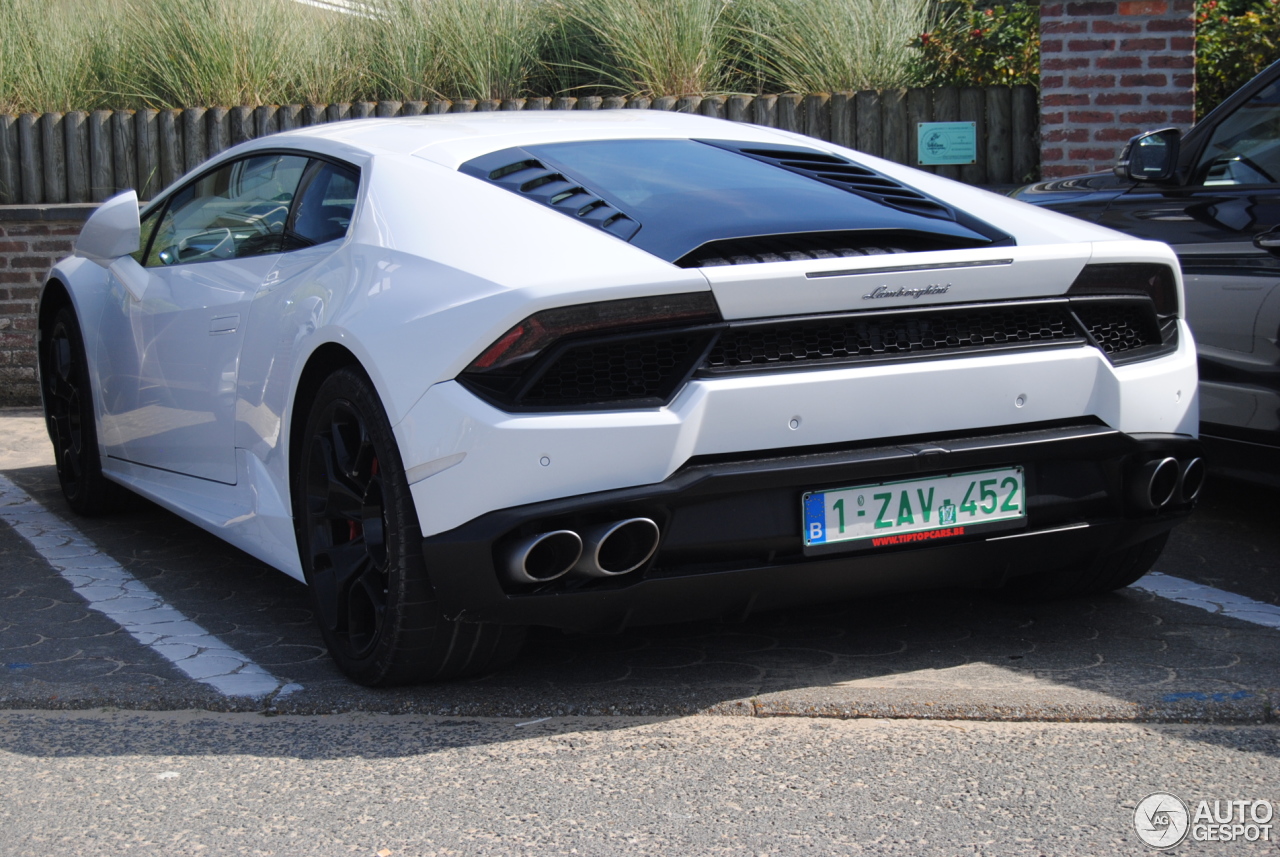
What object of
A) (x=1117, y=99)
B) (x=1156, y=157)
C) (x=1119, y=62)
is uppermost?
(x=1119, y=62)

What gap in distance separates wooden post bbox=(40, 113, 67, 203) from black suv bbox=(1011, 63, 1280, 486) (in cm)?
676

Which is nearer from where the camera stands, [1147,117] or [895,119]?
[1147,117]

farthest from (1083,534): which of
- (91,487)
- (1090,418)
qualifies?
(91,487)

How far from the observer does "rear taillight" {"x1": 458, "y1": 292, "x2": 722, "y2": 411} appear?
2826 millimetres

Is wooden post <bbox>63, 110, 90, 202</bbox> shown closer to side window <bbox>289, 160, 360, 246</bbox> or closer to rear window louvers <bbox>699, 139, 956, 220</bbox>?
side window <bbox>289, 160, 360, 246</bbox>

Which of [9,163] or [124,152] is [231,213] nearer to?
[124,152]

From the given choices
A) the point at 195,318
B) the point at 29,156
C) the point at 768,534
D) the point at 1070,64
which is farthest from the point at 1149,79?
the point at 29,156

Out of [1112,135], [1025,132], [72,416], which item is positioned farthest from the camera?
[1025,132]

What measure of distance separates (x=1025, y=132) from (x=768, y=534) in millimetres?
6189

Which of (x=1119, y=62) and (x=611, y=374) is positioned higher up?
(x=1119, y=62)

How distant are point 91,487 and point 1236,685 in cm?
405

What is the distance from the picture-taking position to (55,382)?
5531mm

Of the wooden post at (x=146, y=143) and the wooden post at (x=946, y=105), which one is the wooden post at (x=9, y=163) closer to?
the wooden post at (x=146, y=143)

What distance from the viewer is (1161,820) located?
2545 millimetres
